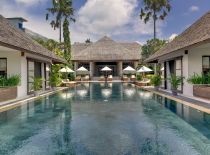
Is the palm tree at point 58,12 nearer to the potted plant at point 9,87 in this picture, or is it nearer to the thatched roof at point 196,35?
the thatched roof at point 196,35

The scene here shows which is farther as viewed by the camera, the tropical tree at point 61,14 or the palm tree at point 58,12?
the palm tree at point 58,12

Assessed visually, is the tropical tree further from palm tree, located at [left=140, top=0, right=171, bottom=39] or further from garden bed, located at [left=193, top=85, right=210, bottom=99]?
garden bed, located at [left=193, top=85, right=210, bottom=99]

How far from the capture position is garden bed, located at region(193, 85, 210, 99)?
13.4 meters

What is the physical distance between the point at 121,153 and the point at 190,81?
1197 cm

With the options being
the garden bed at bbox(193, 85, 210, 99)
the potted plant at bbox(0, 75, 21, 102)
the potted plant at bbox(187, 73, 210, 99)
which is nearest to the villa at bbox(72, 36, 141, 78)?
the potted plant at bbox(0, 75, 21, 102)

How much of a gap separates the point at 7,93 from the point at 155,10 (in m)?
31.0

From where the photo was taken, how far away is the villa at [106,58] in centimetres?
4803

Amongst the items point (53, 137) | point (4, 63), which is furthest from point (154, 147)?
point (4, 63)

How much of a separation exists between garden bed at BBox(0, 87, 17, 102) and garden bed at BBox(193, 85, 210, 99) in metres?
11.6

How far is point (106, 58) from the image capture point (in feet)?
158

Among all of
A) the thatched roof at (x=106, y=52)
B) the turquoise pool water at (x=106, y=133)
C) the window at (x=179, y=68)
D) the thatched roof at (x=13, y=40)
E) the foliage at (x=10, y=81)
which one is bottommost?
the turquoise pool water at (x=106, y=133)

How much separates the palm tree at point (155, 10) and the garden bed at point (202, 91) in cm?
2599

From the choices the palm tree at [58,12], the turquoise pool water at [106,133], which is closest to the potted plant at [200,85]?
the turquoise pool water at [106,133]

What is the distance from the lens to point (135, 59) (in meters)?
48.0
